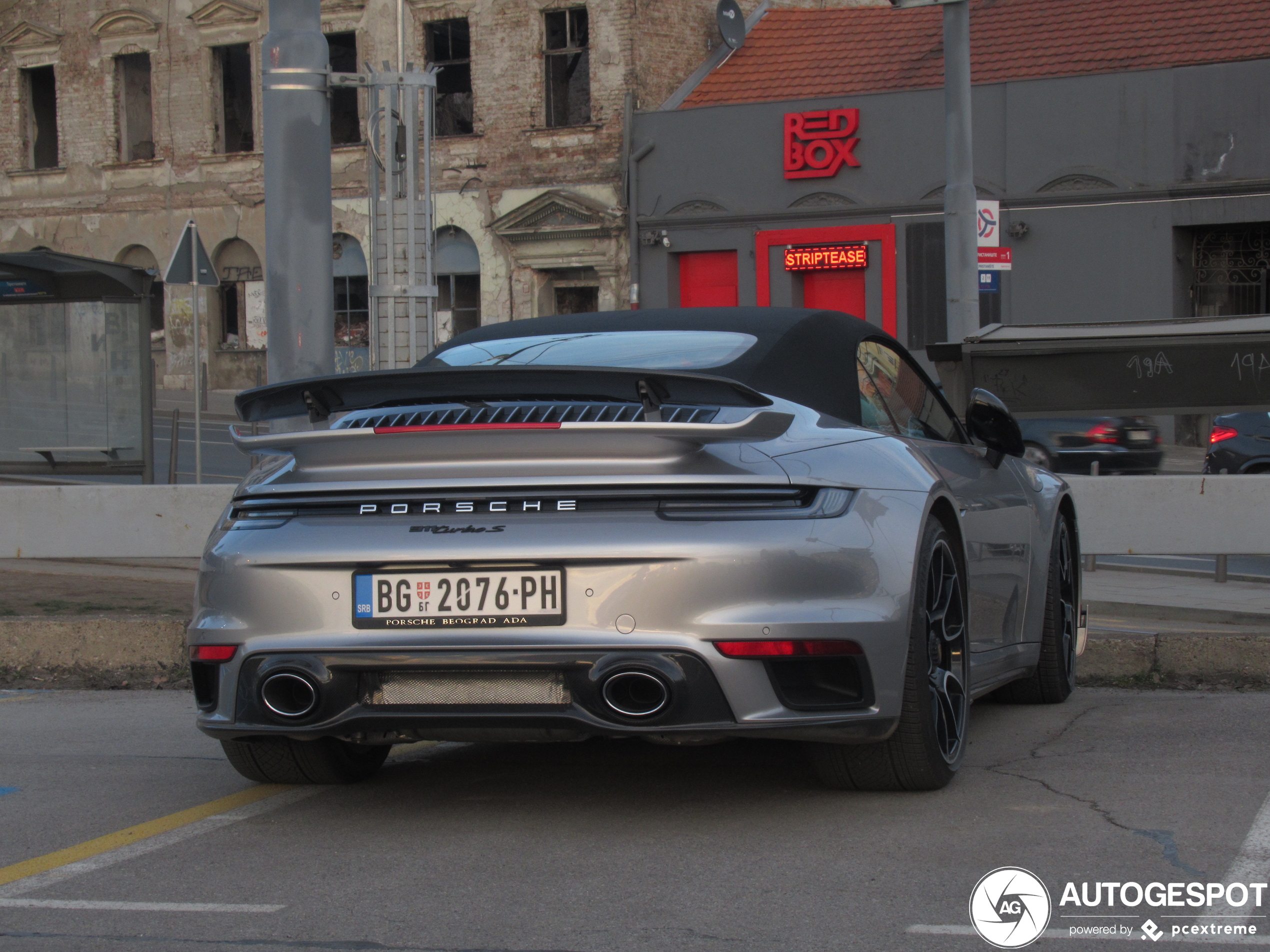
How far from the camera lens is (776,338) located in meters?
4.90

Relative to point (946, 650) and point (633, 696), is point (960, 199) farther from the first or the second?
point (633, 696)

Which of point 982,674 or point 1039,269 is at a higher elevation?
point 1039,269

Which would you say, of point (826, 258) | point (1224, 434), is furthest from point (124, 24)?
point (1224, 434)

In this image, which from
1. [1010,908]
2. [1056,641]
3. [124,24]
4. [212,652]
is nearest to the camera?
[1010,908]

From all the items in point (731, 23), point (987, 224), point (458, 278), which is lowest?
point (987, 224)

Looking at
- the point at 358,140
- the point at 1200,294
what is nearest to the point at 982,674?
the point at 1200,294

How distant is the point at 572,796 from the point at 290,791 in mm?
857

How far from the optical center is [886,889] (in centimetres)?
377

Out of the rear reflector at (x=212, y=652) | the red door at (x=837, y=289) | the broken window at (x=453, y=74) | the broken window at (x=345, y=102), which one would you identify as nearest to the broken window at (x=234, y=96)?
the broken window at (x=345, y=102)

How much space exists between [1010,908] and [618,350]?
2.05 metres

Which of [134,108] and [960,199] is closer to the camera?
[960,199]

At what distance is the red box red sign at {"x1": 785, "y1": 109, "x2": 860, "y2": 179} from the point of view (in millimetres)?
30453

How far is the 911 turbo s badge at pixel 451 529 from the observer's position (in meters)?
4.16

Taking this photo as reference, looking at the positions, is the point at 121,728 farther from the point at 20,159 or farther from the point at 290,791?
the point at 20,159
